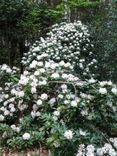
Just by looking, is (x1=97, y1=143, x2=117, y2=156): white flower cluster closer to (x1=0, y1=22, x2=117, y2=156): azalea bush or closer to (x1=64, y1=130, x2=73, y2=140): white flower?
(x1=0, y1=22, x2=117, y2=156): azalea bush

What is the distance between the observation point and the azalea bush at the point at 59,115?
14.7 ft

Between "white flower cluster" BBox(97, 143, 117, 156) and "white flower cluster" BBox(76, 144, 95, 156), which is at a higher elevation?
"white flower cluster" BBox(76, 144, 95, 156)

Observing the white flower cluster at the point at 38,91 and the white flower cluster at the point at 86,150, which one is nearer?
the white flower cluster at the point at 86,150

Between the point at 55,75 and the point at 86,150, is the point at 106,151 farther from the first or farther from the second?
the point at 55,75

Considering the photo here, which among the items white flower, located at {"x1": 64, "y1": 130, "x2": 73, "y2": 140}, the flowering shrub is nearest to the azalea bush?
white flower, located at {"x1": 64, "y1": 130, "x2": 73, "y2": 140}

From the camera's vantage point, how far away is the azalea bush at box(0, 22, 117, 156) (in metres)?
4.49

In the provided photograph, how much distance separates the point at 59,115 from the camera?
495cm

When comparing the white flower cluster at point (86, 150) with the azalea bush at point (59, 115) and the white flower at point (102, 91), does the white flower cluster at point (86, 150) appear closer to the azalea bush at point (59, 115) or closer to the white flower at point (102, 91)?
the azalea bush at point (59, 115)

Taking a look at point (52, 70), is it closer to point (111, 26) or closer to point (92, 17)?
point (111, 26)

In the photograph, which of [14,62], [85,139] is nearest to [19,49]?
[14,62]

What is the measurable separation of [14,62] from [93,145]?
7314mm

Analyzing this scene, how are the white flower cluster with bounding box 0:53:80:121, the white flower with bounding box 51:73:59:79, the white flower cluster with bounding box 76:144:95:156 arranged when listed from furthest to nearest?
the white flower with bounding box 51:73:59:79 < the white flower cluster with bounding box 0:53:80:121 < the white flower cluster with bounding box 76:144:95:156

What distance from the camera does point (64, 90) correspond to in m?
5.31

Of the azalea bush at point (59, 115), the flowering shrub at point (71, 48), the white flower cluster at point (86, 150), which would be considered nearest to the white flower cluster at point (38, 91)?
the azalea bush at point (59, 115)
